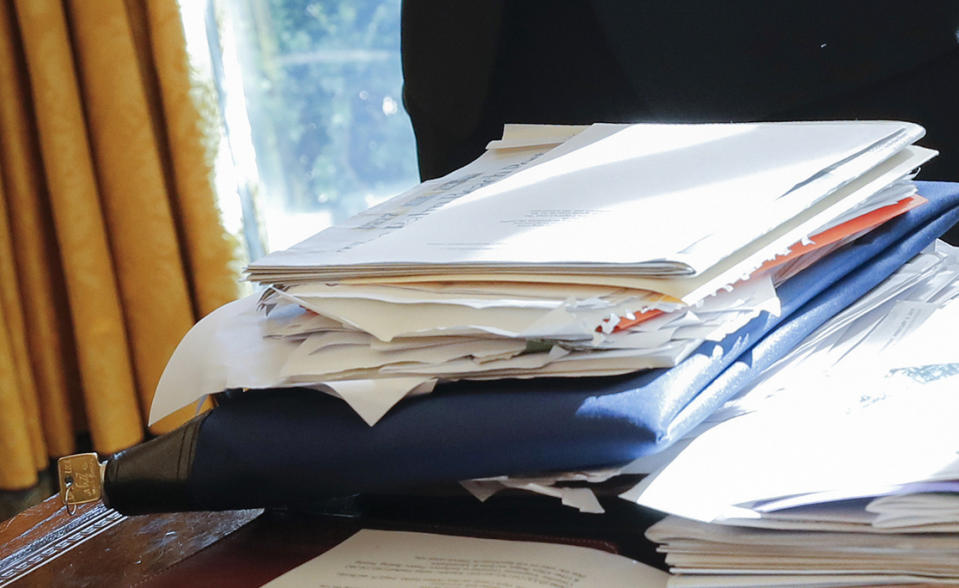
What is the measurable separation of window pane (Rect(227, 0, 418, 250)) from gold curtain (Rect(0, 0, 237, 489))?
0.32 m

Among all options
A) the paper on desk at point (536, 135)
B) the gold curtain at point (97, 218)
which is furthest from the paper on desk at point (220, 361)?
the gold curtain at point (97, 218)

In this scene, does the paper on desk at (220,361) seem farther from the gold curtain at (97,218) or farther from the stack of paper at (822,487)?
the gold curtain at (97,218)

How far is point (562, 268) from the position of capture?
416 millimetres

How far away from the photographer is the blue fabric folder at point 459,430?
1.22 feet

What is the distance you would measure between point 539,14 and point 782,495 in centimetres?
77

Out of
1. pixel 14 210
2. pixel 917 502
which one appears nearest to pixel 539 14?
pixel 917 502

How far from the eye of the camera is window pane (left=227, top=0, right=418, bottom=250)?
7.02 feet

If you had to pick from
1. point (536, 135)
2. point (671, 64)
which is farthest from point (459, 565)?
point (671, 64)

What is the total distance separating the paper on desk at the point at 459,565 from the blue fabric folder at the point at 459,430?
0.03 metres

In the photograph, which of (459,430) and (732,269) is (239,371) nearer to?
(459,430)

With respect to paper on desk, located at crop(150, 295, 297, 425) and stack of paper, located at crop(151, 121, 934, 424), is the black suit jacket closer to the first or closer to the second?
stack of paper, located at crop(151, 121, 934, 424)

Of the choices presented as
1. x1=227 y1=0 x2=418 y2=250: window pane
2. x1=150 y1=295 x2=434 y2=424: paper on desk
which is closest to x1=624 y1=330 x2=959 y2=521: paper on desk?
x1=150 y1=295 x2=434 y2=424: paper on desk

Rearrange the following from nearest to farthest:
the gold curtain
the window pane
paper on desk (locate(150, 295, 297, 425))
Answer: paper on desk (locate(150, 295, 297, 425)), the gold curtain, the window pane

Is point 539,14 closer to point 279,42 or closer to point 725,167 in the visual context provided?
point 725,167
